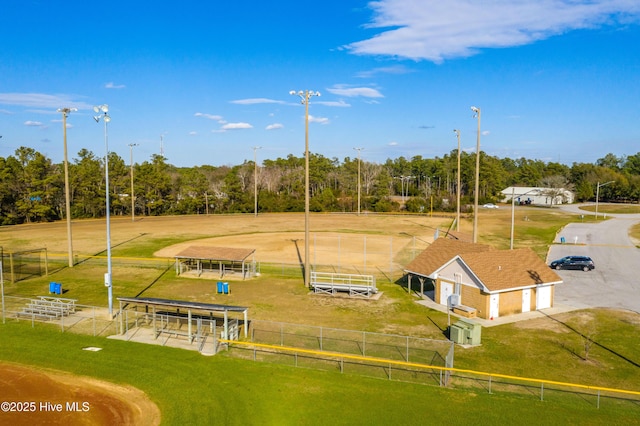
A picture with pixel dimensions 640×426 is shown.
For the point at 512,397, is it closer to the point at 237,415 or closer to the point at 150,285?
the point at 237,415

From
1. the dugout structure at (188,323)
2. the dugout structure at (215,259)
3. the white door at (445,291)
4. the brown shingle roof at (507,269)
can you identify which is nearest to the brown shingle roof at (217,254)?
the dugout structure at (215,259)

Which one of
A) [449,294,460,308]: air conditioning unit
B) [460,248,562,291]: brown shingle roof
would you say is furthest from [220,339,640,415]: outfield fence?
[460,248,562,291]: brown shingle roof

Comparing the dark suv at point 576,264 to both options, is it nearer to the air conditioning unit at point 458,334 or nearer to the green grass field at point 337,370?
the green grass field at point 337,370

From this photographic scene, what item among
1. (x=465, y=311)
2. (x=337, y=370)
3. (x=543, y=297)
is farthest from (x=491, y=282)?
(x=337, y=370)

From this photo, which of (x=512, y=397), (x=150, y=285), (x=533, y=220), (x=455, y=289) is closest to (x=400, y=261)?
(x=455, y=289)

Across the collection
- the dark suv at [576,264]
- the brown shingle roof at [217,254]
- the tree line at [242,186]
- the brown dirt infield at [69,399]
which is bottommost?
the brown dirt infield at [69,399]

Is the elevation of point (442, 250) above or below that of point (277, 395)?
above

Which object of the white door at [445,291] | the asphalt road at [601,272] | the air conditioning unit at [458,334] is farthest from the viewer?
the asphalt road at [601,272]
